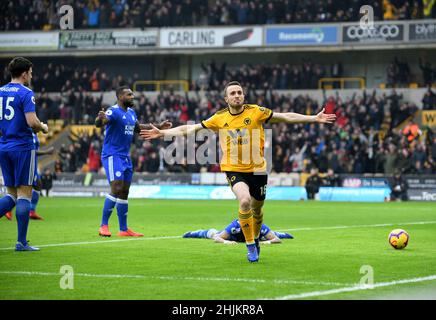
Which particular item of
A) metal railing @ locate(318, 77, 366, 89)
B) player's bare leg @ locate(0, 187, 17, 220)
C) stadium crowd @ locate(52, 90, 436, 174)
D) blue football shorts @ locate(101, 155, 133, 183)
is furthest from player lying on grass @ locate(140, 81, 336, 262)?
metal railing @ locate(318, 77, 366, 89)

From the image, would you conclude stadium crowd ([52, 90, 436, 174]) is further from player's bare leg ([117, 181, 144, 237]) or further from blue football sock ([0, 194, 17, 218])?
blue football sock ([0, 194, 17, 218])

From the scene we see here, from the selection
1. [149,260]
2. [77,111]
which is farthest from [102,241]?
[77,111]

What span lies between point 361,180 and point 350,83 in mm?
13479

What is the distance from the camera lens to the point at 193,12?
48.0 meters

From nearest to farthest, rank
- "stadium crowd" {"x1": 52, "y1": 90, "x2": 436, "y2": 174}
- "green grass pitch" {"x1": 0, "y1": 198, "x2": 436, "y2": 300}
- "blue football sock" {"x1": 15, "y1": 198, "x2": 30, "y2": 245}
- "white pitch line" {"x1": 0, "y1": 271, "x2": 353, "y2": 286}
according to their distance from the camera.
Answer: "green grass pitch" {"x1": 0, "y1": 198, "x2": 436, "y2": 300} → "white pitch line" {"x1": 0, "y1": 271, "x2": 353, "y2": 286} → "blue football sock" {"x1": 15, "y1": 198, "x2": 30, "y2": 245} → "stadium crowd" {"x1": 52, "y1": 90, "x2": 436, "y2": 174}

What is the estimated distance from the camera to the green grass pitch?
8.41m

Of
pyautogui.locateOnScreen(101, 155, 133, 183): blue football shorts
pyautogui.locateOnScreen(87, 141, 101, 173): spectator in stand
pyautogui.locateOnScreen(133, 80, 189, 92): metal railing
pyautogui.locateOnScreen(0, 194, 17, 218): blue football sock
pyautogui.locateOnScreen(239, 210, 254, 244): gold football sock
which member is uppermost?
pyautogui.locateOnScreen(133, 80, 189, 92): metal railing

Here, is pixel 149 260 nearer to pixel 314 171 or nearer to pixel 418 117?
pixel 314 171

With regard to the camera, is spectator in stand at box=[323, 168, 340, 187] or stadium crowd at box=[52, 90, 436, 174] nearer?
spectator in stand at box=[323, 168, 340, 187]

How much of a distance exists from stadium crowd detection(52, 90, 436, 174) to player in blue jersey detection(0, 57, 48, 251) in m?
25.1

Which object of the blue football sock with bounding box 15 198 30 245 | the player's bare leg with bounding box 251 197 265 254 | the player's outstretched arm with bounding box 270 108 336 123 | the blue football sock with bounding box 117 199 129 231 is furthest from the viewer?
the blue football sock with bounding box 117 199 129 231

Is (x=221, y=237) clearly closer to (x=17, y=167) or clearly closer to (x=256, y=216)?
(x=256, y=216)

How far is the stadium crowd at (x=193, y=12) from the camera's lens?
4422cm
